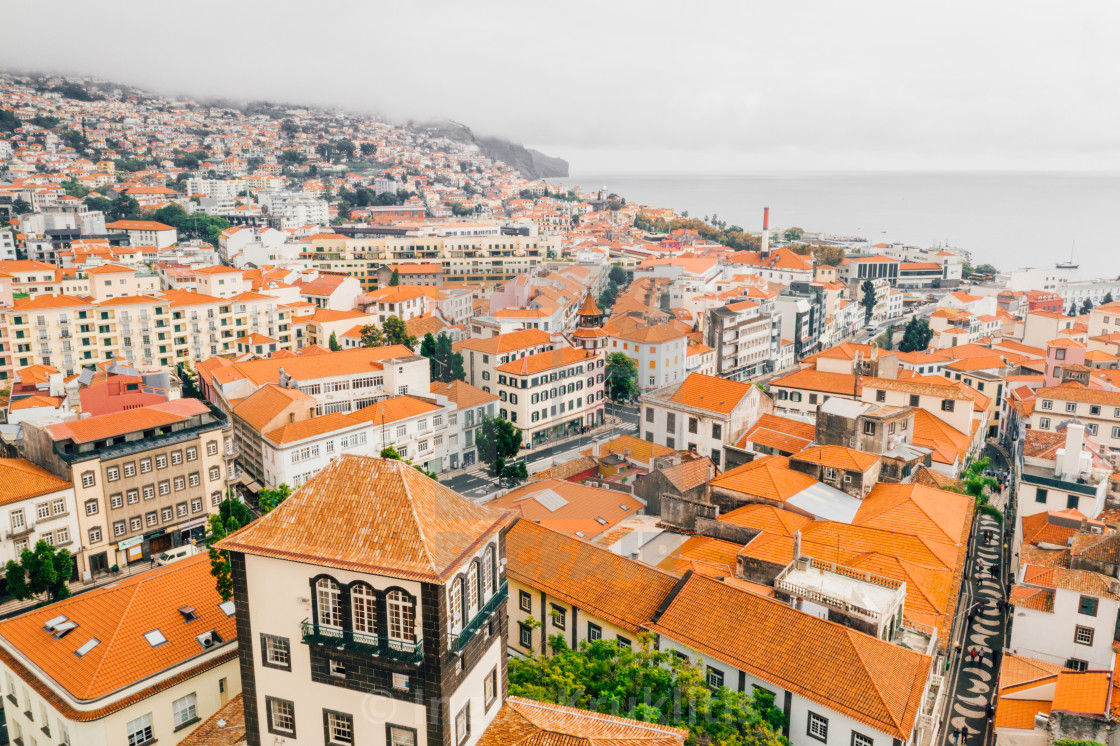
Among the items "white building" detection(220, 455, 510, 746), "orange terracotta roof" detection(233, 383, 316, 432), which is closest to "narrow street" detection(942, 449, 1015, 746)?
"white building" detection(220, 455, 510, 746)

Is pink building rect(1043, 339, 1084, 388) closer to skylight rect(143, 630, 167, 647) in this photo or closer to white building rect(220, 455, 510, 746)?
white building rect(220, 455, 510, 746)

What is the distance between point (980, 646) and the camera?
35.0 metres

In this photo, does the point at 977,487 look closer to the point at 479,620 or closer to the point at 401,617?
the point at 479,620

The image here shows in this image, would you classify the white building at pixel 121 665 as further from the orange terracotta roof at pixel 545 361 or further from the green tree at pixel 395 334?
the green tree at pixel 395 334

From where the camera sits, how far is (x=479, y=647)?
58.6 ft

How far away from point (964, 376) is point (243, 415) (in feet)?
194

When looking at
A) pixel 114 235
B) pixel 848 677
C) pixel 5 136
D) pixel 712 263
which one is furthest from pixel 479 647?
pixel 5 136

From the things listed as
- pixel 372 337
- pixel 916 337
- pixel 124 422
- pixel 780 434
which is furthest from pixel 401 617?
pixel 916 337

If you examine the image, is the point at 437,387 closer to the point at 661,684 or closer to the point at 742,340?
the point at 742,340

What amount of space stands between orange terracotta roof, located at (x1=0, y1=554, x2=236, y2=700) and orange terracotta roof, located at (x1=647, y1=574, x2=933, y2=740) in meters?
14.7

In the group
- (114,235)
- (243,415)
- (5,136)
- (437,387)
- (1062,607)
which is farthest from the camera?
(5,136)

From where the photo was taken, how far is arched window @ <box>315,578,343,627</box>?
16547 mm

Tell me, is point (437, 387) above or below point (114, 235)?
below

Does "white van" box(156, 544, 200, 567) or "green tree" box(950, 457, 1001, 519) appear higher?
"green tree" box(950, 457, 1001, 519)
